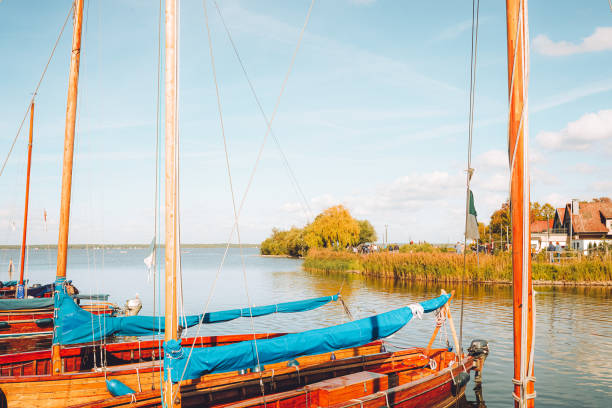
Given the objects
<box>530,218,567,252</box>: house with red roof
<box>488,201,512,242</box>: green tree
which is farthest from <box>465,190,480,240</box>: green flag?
<box>488,201,512,242</box>: green tree

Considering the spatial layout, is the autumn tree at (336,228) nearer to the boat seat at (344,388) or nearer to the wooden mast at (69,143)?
the wooden mast at (69,143)

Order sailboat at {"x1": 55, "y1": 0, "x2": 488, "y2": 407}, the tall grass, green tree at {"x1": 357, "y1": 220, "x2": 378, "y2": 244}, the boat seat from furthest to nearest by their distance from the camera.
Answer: green tree at {"x1": 357, "y1": 220, "x2": 378, "y2": 244} < the tall grass < the boat seat < sailboat at {"x1": 55, "y1": 0, "x2": 488, "y2": 407}

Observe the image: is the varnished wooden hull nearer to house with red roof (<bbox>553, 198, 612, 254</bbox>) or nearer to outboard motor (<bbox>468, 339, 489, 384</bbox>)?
outboard motor (<bbox>468, 339, 489, 384</bbox>)

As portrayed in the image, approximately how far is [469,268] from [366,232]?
188ft

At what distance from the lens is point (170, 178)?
6.36m

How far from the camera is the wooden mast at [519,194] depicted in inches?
231

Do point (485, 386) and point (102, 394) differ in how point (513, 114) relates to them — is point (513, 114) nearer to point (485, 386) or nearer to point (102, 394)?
point (102, 394)

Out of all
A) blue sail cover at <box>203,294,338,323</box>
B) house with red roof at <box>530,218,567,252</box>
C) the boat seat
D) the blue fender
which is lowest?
the boat seat

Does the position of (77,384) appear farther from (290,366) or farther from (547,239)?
(547,239)

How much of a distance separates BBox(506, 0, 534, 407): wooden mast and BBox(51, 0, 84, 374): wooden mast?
11.4 m

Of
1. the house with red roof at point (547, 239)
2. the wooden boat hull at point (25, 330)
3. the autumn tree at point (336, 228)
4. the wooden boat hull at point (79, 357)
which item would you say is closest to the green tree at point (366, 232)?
the autumn tree at point (336, 228)

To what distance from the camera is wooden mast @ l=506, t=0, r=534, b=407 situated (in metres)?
5.86

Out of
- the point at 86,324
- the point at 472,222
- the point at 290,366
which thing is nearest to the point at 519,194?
the point at 290,366

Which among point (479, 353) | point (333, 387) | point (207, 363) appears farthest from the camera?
point (479, 353)
